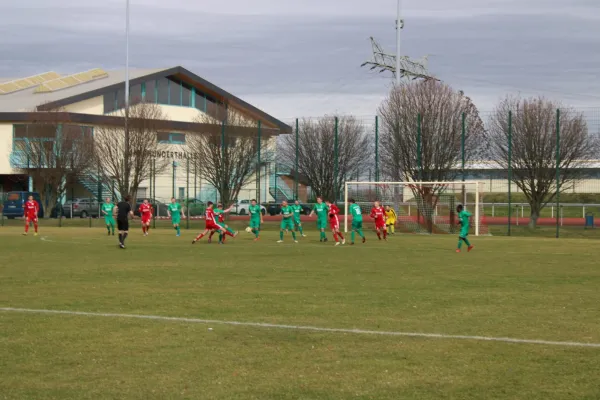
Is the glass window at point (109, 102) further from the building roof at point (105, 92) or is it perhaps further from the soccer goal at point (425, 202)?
the soccer goal at point (425, 202)

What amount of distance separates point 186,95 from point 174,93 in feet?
4.28

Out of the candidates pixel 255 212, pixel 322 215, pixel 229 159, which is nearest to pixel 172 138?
pixel 229 159

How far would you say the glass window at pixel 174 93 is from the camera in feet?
247

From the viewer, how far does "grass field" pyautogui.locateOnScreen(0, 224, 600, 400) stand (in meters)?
8.10

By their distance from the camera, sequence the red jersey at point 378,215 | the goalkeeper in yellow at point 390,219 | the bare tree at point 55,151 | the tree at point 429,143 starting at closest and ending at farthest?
the red jersey at point 378,215
the goalkeeper in yellow at point 390,219
the tree at point 429,143
the bare tree at point 55,151

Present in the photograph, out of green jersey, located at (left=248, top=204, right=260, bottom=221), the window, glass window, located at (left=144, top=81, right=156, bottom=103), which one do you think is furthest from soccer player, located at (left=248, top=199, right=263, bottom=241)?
glass window, located at (left=144, top=81, right=156, bottom=103)

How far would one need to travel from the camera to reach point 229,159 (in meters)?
53.0

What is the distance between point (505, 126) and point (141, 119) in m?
24.9

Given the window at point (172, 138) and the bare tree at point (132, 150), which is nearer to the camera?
the bare tree at point (132, 150)

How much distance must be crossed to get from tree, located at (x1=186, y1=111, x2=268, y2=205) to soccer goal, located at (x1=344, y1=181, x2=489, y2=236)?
406 inches

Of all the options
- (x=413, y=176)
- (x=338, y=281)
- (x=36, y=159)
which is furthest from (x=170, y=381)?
(x=36, y=159)

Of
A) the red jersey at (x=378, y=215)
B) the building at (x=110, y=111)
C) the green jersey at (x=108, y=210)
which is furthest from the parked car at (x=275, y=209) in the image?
the red jersey at (x=378, y=215)

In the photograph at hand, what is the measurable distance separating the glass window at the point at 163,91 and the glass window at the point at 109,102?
13.1 ft

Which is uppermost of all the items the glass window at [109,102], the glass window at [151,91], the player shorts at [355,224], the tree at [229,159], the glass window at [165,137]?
the glass window at [151,91]
